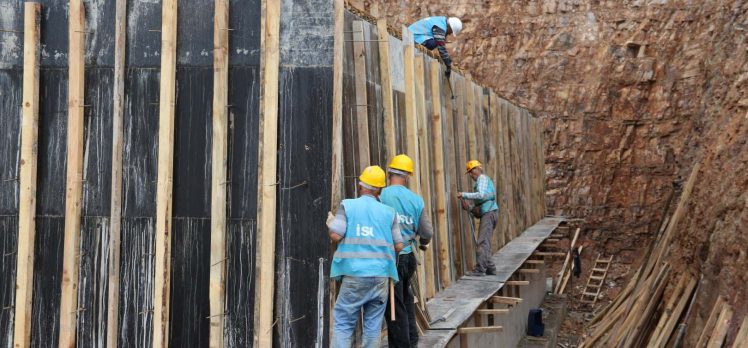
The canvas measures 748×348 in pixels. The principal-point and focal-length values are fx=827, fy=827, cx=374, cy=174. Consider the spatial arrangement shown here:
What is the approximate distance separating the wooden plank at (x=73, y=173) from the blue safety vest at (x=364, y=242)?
2.54m

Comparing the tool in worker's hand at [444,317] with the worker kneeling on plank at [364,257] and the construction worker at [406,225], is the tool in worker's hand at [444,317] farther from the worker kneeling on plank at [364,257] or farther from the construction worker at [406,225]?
the worker kneeling on plank at [364,257]

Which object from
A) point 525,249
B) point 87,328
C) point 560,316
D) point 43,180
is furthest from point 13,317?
point 560,316

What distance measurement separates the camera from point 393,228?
6.81 metres

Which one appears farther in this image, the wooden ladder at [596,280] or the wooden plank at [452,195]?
the wooden ladder at [596,280]

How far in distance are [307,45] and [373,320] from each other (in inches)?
97.5

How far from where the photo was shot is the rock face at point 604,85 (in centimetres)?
2541

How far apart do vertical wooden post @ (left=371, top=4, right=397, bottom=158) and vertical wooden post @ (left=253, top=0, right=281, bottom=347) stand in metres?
1.47

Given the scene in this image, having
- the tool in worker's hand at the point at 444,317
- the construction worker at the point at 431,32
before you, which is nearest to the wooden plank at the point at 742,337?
the tool in worker's hand at the point at 444,317

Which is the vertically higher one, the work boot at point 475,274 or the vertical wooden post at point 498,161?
the vertical wooden post at point 498,161

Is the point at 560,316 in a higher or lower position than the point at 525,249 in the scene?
lower

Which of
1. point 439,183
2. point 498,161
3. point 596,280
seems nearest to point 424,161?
point 439,183

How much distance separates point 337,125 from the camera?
7254 mm

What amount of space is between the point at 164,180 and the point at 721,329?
6.93 m

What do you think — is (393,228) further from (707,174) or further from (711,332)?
(707,174)
